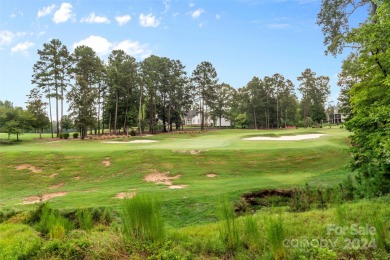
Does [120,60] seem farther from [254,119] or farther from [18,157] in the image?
[254,119]

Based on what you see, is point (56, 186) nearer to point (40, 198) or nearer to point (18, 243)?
point (40, 198)

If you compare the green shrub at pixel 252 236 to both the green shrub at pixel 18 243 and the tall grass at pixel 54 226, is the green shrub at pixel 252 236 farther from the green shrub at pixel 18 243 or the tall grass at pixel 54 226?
the green shrub at pixel 18 243

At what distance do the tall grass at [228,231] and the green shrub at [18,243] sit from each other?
3.44 metres

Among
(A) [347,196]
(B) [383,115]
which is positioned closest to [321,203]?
(A) [347,196]

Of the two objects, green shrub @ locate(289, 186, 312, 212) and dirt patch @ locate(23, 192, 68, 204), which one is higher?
green shrub @ locate(289, 186, 312, 212)

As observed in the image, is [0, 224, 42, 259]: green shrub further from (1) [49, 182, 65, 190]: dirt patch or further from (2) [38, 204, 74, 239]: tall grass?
(1) [49, 182, 65, 190]: dirt patch

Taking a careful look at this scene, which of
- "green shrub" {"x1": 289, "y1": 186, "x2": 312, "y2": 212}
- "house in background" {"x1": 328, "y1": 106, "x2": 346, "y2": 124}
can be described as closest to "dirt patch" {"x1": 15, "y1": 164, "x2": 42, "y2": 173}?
"green shrub" {"x1": 289, "y1": 186, "x2": 312, "y2": 212}

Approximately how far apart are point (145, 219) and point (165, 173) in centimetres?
1190

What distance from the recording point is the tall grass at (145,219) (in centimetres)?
478

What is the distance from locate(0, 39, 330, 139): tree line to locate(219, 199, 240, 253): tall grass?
40231mm

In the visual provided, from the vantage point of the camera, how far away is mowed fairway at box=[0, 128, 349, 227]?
38.0ft

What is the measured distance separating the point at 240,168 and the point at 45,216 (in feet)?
40.9

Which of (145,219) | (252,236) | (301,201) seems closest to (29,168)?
(145,219)

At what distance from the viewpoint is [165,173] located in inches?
655
